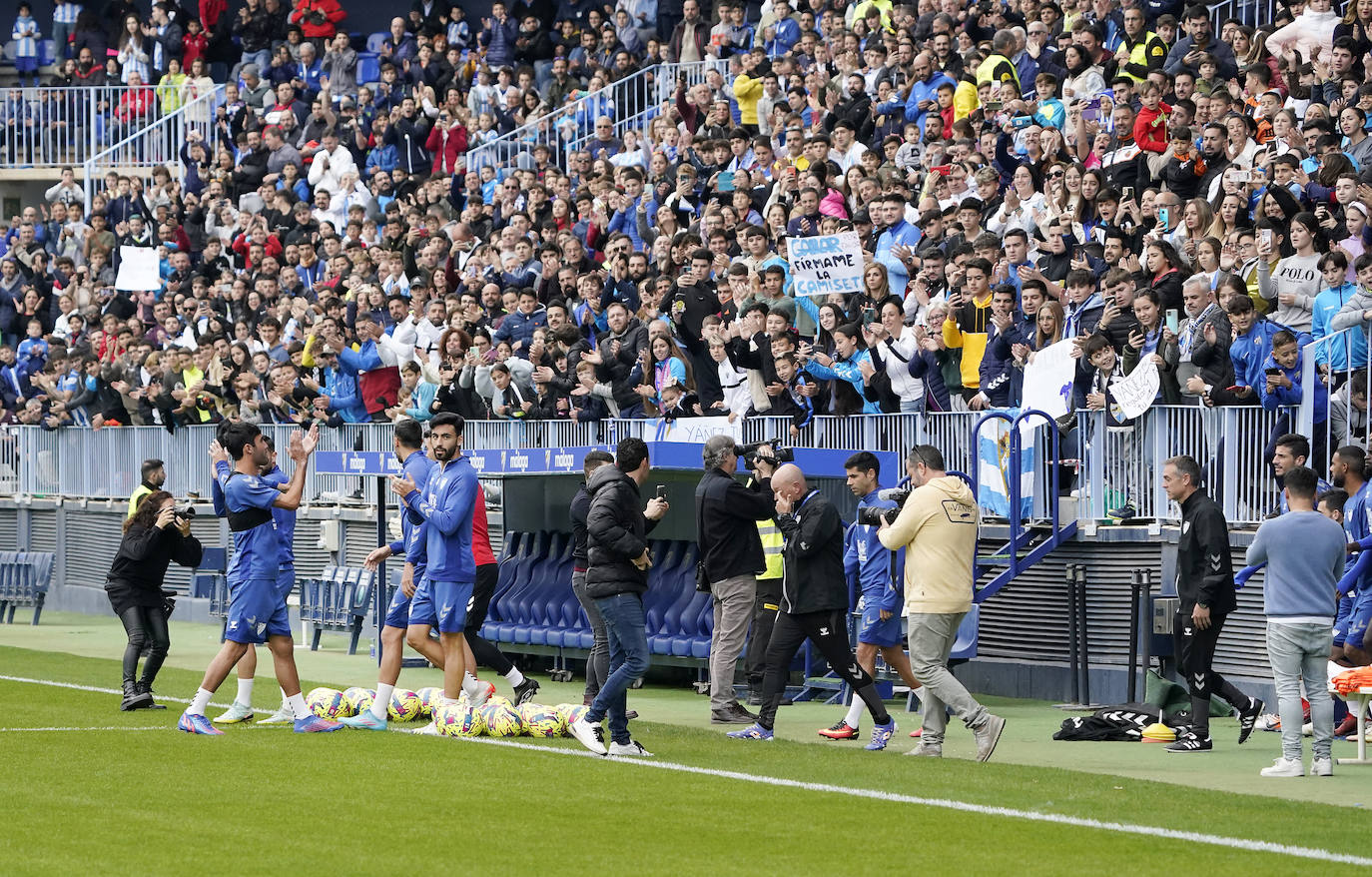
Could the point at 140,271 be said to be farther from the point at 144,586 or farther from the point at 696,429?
the point at 144,586

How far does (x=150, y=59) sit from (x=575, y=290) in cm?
1990

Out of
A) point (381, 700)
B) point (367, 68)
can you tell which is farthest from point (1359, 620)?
point (367, 68)

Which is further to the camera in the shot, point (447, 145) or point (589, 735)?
point (447, 145)

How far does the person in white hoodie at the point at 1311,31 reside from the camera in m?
20.0

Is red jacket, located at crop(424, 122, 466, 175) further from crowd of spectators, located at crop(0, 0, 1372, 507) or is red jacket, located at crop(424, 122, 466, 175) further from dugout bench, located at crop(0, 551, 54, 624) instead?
dugout bench, located at crop(0, 551, 54, 624)

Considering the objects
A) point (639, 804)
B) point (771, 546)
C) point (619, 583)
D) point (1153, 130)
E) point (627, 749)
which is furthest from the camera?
point (1153, 130)

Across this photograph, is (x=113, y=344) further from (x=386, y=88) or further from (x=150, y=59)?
(x=150, y=59)

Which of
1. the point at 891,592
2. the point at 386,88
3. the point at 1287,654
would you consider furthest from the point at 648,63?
the point at 1287,654

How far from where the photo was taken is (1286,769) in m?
12.5

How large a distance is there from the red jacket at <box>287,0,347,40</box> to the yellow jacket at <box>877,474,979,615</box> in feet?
94.0

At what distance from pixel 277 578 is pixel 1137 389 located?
6.78 metres

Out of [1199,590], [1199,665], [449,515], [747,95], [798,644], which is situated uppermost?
[747,95]

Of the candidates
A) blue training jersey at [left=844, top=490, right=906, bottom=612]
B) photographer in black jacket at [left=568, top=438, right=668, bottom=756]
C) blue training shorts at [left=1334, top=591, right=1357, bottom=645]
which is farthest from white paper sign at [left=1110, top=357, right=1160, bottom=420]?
photographer in black jacket at [left=568, top=438, right=668, bottom=756]

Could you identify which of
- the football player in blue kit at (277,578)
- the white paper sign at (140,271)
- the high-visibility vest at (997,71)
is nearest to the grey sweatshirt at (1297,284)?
the high-visibility vest at (997,71)
